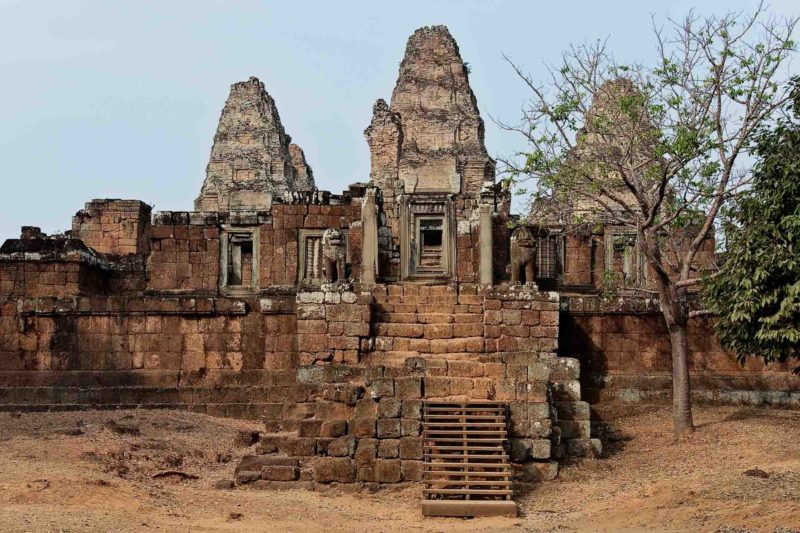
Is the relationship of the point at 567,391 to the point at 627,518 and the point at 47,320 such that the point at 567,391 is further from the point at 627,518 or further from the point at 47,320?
the point at 47,320

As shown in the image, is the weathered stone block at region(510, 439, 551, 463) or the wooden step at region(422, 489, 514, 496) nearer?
the wooden step at region(422, 489, 514, 496)

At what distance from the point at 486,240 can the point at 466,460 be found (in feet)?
24.4

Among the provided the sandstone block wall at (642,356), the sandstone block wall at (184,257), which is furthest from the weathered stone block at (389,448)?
the sandstone block wall at (184,257)

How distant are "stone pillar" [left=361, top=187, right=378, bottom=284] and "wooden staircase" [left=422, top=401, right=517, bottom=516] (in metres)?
6.03

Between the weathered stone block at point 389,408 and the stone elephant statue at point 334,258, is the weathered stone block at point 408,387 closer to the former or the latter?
the weathered stone block at point 389,408

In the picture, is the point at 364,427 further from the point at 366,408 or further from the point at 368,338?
the point at 368,338

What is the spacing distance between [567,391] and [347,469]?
12.4 ft

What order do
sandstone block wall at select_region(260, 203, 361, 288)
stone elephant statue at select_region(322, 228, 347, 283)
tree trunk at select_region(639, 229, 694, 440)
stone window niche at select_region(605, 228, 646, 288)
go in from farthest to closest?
sandstone block wall at select_region(260, 203, 361, 288) < stone window niche at select_region(605, 228, 646, 288) < stone elephant statue at select_region(322, 228, 347, 283) < tree trunk at select_region(639, 229, 694, 440)

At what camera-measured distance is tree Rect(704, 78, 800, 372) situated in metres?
13.2

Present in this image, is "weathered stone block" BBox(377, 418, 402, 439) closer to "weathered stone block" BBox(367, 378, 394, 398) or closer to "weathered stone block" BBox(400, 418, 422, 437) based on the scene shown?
"weathered stone block" BBox(400, 418, 422, 437)

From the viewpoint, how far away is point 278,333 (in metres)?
18.4

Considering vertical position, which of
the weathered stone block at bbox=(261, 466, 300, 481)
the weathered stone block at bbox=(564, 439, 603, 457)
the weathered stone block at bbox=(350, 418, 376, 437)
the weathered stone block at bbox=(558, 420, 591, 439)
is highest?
the weathered stone block at bbox=(350, 418, 376, 437)

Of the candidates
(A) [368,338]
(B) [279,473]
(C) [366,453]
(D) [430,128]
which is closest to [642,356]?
(A) [368,338]

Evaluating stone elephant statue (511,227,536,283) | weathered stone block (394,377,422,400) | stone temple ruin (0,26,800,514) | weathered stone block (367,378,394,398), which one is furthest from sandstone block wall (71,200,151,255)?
weathered stone block (394,377,422,400)
